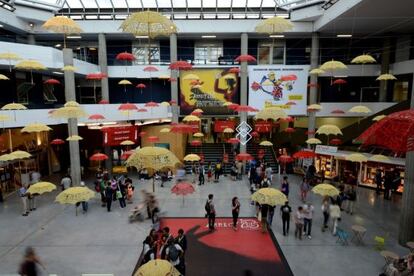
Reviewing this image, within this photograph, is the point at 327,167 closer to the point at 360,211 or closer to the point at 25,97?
the point at 360,211

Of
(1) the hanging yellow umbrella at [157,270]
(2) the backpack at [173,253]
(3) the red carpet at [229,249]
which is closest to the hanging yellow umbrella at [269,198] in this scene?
(3) the red carpet at [229,249]

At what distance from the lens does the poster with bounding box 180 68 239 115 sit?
27.0 meters

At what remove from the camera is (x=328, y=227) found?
14.7 metres

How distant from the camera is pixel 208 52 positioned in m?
30.1

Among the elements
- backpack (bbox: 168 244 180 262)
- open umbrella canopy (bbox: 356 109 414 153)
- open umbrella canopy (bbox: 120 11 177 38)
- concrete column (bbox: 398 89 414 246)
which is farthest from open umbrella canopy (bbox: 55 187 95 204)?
concrete column (bbox: 398 89 414 246)

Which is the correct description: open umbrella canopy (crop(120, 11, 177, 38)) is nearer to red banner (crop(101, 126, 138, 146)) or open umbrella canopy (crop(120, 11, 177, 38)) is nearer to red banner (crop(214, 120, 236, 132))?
red banner (crop(101, 126, 138, 146))

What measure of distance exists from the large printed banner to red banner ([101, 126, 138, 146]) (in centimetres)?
1065

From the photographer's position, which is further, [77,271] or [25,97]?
[25,97]

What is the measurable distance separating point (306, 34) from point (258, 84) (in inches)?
248

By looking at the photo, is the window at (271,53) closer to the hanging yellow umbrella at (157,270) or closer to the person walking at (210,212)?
the person walking at (210,212)

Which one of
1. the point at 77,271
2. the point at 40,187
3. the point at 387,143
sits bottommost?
the point at 77,271

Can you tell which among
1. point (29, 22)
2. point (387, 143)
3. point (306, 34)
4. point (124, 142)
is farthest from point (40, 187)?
point (306, 34)

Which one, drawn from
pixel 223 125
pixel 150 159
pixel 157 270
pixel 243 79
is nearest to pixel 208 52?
A: pixel 243 79

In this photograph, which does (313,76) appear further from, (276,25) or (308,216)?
(308,216)
